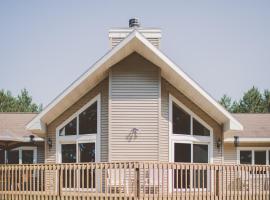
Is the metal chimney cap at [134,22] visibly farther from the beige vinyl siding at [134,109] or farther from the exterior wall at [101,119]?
the exterior wall at [101,119]

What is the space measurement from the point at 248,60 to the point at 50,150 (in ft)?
50.6

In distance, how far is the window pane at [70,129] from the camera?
592 inches

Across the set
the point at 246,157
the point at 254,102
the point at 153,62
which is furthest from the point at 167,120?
the point at 254,102

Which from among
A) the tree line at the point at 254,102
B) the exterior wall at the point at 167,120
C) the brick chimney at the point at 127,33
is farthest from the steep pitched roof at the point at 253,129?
the tree line at the point at 254,102

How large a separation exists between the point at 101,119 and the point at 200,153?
369 cm

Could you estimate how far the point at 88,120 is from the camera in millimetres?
14797

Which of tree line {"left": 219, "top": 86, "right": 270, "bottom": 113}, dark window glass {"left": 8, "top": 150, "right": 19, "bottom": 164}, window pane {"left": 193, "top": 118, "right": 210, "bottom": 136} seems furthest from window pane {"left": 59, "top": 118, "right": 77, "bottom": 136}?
tree line {"left": 219, "top": 86, "right": 270, "bottom": 113}

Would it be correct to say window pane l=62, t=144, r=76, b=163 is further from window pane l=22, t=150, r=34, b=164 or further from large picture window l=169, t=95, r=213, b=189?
window pane l=22, t=150, r=34, b=164

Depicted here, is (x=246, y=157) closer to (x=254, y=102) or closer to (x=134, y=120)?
(x=134, y=120)

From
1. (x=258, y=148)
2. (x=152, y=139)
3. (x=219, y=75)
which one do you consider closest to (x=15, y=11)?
(x=152, y=139)

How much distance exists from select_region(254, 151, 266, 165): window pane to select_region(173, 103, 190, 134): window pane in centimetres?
527

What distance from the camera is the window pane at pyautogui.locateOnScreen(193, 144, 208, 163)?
592 inches

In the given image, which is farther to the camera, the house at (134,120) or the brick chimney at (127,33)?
the brick chimney at (127,33)

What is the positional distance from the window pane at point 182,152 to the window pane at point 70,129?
3.54 meters
